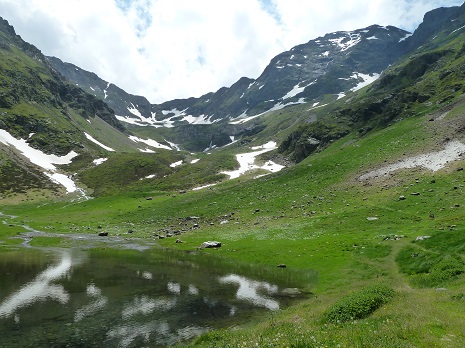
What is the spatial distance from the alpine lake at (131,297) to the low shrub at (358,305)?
6725mm

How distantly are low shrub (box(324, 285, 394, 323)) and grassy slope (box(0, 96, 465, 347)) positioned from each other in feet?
2.06

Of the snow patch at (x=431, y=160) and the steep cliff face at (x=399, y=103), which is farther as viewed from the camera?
the steep cliff face at (x=399, y=103)

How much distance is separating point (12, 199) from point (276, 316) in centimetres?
13394

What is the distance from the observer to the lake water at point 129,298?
22.4 m

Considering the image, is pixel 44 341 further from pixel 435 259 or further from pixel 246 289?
pixel 435 259

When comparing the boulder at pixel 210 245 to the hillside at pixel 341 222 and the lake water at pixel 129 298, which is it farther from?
the lake water at pixel 129 298

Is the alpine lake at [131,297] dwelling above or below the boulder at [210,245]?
below

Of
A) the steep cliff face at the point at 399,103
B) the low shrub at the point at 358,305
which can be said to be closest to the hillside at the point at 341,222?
the low shrub at the point at 358,305

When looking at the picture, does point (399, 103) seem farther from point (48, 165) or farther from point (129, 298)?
point (48, 165)

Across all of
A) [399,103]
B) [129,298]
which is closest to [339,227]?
[129,298]

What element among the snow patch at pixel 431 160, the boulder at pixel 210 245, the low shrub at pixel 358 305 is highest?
the snow patch at pixel 431 160

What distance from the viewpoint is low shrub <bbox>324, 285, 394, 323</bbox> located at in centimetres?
2036

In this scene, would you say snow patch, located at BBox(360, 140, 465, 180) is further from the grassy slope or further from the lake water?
the lake water

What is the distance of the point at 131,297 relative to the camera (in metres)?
30.4
